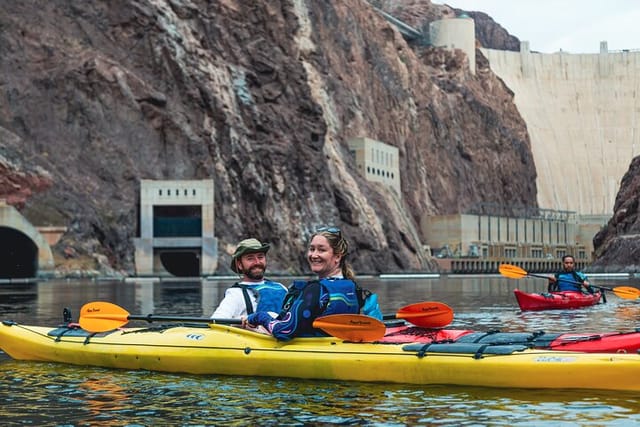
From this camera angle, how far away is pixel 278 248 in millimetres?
91312

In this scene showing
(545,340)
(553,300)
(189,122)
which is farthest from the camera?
(189,122)

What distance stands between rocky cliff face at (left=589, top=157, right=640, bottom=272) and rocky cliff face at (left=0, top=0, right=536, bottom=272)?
24920mm

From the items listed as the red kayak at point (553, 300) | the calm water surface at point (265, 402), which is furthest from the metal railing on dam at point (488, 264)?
the calm water surface at point (265, 402)

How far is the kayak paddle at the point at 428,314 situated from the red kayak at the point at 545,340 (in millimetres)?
200

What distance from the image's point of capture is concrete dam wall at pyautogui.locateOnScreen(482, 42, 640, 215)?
7219 inches

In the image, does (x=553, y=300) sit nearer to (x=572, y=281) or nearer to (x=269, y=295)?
(x=572, y=281)

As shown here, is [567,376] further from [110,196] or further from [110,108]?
[110,108]

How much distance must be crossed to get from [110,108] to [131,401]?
77788mm

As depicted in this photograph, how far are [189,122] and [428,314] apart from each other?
258 ft

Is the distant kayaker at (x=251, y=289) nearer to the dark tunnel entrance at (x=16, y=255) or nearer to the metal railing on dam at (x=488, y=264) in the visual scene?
the dark tunnel entrance at (x=16, y=255)

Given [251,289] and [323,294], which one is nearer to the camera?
[323,294]

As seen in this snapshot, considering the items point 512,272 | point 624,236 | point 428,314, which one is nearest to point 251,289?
point 428,314

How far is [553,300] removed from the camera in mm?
31094

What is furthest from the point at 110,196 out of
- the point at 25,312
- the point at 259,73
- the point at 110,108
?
the point at 25,312
